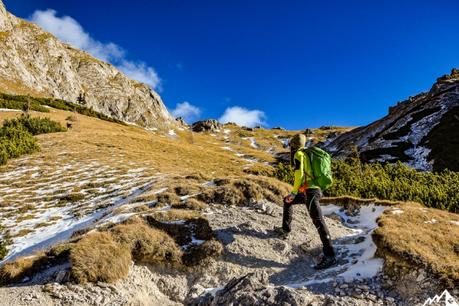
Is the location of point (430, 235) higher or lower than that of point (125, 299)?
higher

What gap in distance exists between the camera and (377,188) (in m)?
21.5

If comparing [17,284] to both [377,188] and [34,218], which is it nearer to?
[34,218]

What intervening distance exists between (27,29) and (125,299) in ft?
525

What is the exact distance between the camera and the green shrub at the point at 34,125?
50.8 m

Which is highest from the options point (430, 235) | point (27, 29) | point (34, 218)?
point (27, 29)

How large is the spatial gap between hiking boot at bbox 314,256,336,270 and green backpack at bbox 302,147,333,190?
195 cm

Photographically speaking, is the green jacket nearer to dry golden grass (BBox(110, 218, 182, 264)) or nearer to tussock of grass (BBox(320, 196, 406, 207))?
dry golden grass (BBox(110, 218, 182, 264))

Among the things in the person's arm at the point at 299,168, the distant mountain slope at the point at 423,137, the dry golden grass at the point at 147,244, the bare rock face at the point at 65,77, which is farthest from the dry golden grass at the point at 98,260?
the bare rock face at the point at 65,77

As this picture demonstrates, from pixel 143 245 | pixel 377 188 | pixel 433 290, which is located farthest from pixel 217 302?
pixel 377 188

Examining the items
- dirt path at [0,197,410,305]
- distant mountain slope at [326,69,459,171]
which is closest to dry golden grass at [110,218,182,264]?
dirt path at [0,197,410,305]

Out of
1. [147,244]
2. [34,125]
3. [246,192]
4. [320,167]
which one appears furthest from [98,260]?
[34,125]

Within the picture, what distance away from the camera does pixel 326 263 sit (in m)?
10.8

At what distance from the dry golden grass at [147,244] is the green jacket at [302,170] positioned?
4.04 meters

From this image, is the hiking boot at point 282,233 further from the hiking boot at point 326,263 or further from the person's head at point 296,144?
the person's head at point 296,144
